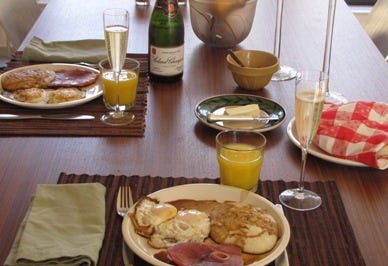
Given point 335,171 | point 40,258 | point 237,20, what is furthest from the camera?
point 237,20

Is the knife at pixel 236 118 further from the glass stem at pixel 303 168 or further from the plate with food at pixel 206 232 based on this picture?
the plate with food at pixel 206 232

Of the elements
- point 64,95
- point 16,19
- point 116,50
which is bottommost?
point 16,19

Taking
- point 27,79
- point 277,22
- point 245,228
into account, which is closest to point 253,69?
point 277,22

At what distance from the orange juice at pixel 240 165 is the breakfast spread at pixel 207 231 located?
99 mm

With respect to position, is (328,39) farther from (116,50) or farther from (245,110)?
(116,50)

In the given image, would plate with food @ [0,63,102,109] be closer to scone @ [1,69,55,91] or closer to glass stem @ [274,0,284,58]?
scone @ [1,69,55,91]

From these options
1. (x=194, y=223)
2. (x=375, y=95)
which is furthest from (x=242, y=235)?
(x=375, y=95)

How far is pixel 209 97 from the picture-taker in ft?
4.61

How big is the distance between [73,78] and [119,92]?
210 mm

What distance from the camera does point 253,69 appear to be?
1467 mm

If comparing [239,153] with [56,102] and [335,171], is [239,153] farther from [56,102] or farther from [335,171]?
[56,102]

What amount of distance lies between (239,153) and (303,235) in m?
0.18

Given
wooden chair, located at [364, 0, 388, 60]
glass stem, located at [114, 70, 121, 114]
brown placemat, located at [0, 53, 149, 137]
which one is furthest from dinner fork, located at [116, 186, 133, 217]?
wooden chair, located at [364, 0, 388, 60]

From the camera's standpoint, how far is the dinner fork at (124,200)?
957 millimetres
